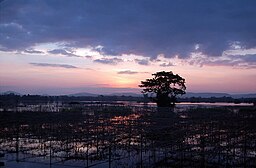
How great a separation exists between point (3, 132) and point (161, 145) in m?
5.97

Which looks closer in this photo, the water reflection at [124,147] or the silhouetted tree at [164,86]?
the water reflection at [124,147]

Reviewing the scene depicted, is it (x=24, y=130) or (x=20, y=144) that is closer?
(x=20, y=144)

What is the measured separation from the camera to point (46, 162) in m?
7.68

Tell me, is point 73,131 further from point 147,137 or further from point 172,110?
point 172,110

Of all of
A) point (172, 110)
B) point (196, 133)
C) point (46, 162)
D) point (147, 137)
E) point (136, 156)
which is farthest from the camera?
point (172, 110)

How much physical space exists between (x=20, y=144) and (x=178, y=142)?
4709 mm

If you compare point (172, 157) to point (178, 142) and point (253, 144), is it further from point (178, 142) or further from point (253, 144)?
point (253, 144)

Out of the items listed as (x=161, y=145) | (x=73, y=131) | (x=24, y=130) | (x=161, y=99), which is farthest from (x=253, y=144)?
(x=161, y=99)

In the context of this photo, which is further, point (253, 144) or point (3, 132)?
point (3, 132)

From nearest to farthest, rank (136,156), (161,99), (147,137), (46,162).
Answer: (46,162) → (136,156) → (147,137) → (161,99)

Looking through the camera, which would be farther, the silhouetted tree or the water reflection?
the silhouetted tree

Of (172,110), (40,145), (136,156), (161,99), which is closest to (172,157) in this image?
(136,156)

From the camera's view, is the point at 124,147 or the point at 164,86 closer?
the point at 124,147

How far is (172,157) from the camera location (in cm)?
789
